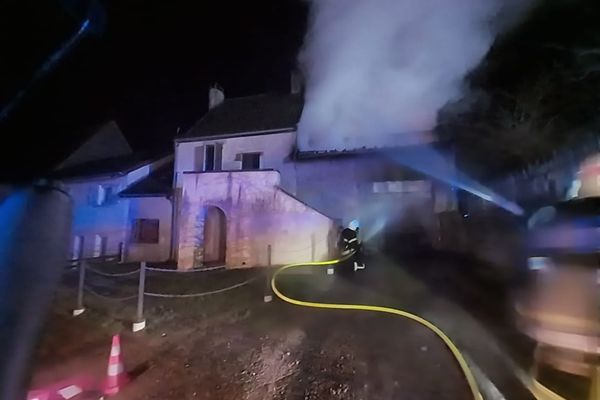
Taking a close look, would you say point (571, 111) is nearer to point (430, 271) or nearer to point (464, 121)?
point (464, 121)

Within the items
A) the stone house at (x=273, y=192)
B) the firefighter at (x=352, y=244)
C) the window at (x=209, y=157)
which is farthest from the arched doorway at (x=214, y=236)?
the firefighter at (x=352, y=244)

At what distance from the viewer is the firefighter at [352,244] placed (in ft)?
10.3

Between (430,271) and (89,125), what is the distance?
2904 millimetres

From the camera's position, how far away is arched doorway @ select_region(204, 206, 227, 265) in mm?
2645

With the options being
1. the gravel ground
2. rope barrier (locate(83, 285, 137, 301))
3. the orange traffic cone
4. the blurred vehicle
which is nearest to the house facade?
rope barrier (locate(83, 285, 137, 301))

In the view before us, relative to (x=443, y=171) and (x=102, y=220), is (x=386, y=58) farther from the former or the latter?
(x=102, y=220)

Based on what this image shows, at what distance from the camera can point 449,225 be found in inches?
151

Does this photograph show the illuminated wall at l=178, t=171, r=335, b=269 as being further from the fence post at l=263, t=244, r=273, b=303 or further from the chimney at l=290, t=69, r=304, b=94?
the chimney at l=290, t=69, r=304, b=94

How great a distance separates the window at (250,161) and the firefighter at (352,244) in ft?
3.26

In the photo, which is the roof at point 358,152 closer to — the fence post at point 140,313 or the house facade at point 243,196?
the house facade at point 243,196

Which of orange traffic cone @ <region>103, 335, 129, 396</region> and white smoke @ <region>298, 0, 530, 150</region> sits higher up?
white smoke @ <region>298, 0, 530, 150</region>

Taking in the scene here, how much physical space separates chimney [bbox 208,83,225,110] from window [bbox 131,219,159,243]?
43.3 inches

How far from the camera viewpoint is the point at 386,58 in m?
3.34

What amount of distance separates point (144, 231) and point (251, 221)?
30.7 inches
